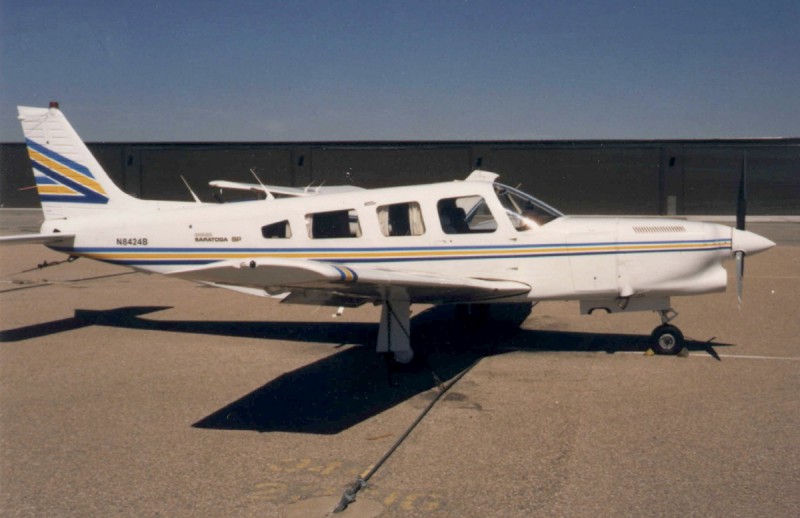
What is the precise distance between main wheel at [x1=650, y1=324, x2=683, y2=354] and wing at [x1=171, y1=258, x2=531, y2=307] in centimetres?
170

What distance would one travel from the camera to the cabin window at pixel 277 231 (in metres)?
9.23

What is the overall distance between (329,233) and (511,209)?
2.16 metres

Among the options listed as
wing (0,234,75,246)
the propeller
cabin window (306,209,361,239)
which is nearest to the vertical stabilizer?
wing (0,234,75,246)

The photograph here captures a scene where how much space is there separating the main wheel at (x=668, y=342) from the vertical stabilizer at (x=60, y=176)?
7.18 metres

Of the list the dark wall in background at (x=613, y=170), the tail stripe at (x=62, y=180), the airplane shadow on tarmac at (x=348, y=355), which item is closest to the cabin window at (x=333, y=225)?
the airplane shadow on tarmac at (x=348, y=355)

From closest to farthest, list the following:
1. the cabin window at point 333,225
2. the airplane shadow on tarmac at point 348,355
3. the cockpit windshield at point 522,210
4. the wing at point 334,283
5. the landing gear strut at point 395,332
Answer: the wing at point 334,283 < the airplane shadow on tarmac at point 348,355 < the landing gear strut at point 395,332 < the cockpit windshield at point 522,210 < the cabin window at point 333,225

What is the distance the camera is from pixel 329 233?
911cm

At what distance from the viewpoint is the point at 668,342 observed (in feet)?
29.0

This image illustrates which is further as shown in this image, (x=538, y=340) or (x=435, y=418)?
(x=538, y=340)

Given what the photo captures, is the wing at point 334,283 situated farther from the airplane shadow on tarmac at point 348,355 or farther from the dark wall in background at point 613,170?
the dark wall in background at point 613,170

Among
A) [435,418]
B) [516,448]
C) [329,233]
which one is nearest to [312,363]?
[329,233]

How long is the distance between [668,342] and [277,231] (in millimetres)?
4785

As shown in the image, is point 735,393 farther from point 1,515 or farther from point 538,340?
point 1,515

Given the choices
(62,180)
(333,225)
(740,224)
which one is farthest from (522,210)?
(740,224)
